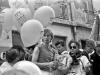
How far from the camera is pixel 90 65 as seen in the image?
4.41 metres

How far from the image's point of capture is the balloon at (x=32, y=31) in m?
4.41

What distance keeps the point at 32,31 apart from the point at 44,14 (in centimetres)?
43

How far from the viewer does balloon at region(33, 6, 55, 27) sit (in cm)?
457

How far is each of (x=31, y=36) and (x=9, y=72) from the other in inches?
87.7

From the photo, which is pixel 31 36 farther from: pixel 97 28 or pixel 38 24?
pixel 97 28

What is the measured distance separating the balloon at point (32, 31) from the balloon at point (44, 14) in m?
0.20

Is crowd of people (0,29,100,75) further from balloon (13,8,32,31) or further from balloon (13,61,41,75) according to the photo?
balloon (13,61,41,75)

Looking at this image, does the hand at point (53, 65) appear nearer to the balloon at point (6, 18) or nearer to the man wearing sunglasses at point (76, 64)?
the man wearing sunglasses at point (76, 64)

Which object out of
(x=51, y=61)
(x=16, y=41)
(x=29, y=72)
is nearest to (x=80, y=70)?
(x=51, y=61)

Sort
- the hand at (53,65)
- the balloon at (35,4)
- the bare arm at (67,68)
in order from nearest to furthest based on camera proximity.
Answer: the hand at (53,65) < the bare arm at (67,68) < the balloon at (35,4)

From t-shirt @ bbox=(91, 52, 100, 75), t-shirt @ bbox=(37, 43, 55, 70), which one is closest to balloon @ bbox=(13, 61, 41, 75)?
t-shirt @ bbox=(37, 43, 55, 70)

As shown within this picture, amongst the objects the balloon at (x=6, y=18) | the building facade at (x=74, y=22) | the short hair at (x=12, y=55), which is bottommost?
the building facade at (x=74, y=22)

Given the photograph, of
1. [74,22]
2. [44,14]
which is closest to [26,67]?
[44,14]

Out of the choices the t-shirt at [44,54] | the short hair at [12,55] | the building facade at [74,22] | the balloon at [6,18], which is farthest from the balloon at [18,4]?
the building facade at [74,22]
